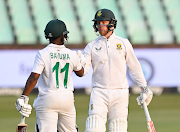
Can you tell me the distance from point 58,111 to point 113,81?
1159 millimetres

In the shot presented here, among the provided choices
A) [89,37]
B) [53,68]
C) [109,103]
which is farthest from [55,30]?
[89,37]

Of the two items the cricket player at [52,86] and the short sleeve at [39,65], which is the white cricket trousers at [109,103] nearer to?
the cricket player at [52,86]

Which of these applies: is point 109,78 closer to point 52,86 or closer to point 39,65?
point 52,86

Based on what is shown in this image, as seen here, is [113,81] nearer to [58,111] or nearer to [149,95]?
[149,95]

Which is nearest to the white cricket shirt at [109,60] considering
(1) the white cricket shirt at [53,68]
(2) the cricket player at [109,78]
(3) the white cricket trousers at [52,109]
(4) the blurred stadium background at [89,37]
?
(2) the cricket player at [109,78]

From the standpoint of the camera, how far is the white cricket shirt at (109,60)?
5.99m

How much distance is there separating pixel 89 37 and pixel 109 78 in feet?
50.2

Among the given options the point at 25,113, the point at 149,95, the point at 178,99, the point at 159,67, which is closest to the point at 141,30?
the point at 159,67

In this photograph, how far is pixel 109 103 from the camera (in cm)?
590

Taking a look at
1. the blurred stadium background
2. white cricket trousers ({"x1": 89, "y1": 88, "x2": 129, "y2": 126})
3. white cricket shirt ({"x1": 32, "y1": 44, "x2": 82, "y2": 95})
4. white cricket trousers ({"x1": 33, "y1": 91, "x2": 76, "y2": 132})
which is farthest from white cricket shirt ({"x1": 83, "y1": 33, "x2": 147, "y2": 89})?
the blurred stadium background

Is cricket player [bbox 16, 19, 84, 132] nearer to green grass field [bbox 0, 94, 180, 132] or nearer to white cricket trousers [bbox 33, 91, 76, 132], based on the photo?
white cricket trousers [bbox 33, 91, 76, 132]

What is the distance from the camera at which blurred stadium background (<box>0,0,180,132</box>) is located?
17094 millimetres

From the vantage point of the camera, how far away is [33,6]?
74.4 feet

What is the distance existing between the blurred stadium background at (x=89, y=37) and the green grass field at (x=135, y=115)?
0.03 meters
